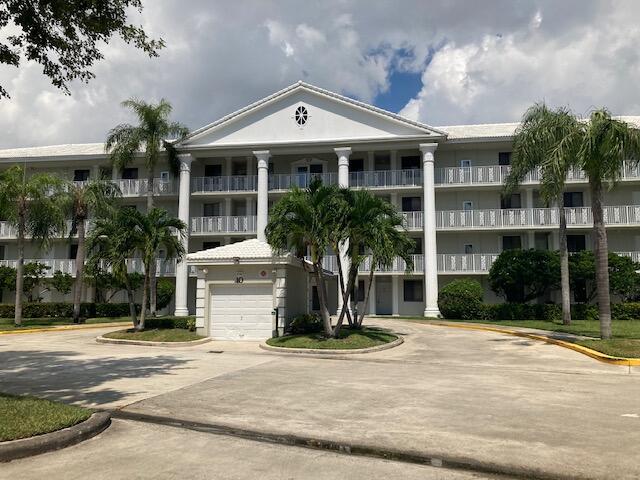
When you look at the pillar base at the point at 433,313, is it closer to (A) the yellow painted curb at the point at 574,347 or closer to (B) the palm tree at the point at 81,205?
(A) the yellow painted curb at the point at 574,347

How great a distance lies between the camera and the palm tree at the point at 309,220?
1771 cm

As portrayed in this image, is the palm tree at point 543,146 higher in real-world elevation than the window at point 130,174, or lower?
lower

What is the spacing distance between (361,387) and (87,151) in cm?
3459

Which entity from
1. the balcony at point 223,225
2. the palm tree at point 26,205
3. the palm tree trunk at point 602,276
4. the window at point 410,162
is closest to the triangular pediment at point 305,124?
the window at point 410,162

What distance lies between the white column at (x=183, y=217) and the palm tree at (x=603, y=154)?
23.3 m

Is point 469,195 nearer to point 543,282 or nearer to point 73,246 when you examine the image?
point 543,282

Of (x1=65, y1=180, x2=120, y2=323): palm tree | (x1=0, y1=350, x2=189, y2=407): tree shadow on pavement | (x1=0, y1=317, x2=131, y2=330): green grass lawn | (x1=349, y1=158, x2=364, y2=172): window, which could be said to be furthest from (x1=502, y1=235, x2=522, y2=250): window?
(x1=0, y1=350, x2=189, y2=407): tree shadow on pavement

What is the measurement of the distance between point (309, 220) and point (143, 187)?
21.3m

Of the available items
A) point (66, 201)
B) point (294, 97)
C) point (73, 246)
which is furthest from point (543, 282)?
point (73, 246)

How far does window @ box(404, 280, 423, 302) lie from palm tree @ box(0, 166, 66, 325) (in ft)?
67.3

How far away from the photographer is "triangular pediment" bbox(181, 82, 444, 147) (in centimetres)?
3173

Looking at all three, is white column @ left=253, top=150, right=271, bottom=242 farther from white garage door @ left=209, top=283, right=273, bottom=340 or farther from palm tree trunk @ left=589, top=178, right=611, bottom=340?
palm tree trunk @ left=589, top=178, right=611, bottom=340

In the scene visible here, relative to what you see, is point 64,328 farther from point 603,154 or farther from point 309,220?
point 603,154

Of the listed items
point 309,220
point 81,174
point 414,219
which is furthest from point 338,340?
point 81,174
